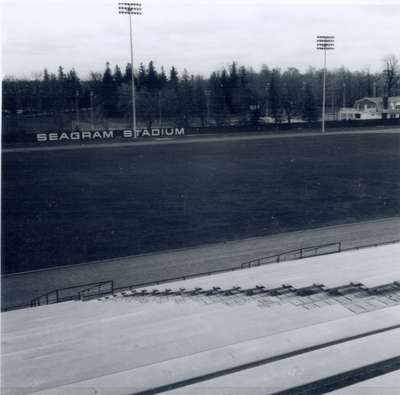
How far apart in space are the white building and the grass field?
38042 mm

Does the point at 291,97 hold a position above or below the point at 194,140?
above

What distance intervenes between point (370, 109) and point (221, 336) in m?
86.5

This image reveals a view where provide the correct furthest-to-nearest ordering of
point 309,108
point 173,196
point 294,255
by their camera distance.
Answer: point 309,108 < point 173,196 < point 294,255

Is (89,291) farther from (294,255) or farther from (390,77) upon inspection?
(390,77)

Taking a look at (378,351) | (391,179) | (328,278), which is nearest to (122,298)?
(328,278)

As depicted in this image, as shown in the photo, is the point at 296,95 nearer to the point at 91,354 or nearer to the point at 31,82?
the point at 31,82

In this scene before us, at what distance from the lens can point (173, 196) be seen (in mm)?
27219

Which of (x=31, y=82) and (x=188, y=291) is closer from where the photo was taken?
(x=188, y=291)

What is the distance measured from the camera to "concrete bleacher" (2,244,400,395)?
15.9ft

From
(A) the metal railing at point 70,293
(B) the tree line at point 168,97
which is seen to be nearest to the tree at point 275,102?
(B) the tree line at point 168,97

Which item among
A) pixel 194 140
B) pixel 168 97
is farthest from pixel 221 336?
pixel 168 97

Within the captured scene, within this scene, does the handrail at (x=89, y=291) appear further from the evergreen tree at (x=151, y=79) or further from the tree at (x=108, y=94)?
the evergreen tree at (x=151, y=79)

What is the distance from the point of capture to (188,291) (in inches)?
455

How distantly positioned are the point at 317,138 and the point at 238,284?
153ft
